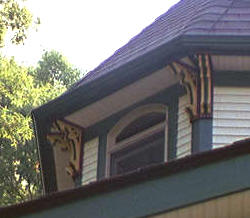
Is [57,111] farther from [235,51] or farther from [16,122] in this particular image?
[16,122]

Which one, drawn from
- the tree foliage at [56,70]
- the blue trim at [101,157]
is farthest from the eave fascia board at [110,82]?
the tree foliage at [56,70]

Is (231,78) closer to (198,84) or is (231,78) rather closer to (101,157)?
(198,84)

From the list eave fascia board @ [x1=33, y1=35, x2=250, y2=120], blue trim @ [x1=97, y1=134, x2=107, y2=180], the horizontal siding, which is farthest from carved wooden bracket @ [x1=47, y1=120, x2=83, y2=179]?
the horizontal siding

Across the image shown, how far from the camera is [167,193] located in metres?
6.02

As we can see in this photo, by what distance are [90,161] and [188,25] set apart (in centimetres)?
234

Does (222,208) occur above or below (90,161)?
below

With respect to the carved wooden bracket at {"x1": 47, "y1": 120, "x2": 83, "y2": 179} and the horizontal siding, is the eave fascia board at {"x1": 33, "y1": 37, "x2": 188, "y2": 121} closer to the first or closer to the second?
the carved wooden bracket at {"x1": 47, "y1": 120, "x2": 83, "y2": 179}

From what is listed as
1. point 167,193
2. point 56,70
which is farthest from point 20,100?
point 167,193

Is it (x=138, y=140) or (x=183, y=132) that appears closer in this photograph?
(x=183, y=132)

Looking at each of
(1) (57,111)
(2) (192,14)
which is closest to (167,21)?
(2) (192,14)

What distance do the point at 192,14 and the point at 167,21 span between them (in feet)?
3.80

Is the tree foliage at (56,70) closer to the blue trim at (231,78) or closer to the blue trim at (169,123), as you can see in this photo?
the blue trim at (169,123)

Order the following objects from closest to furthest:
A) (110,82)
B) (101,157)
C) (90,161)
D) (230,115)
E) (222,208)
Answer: (222,208), (230,115), (110,82), (101,157), (90,161)

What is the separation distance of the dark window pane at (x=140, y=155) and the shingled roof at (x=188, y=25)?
107cm
